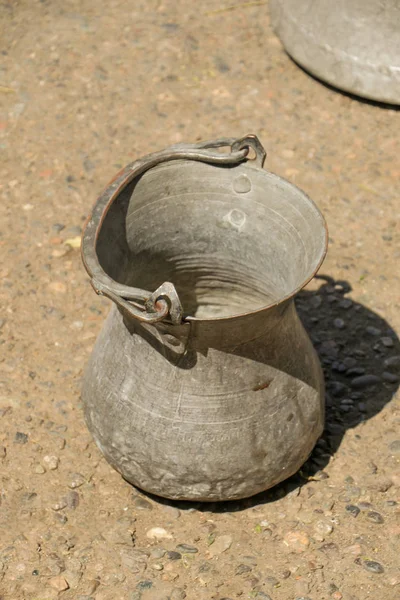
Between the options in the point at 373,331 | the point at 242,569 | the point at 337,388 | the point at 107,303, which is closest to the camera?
the point at 242,569

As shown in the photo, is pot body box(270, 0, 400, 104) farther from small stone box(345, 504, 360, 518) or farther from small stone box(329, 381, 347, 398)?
small stone box(345, 504, 360, 518)

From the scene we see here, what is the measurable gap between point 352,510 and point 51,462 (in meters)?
1.13

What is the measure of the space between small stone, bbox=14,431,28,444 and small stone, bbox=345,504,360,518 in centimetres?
125

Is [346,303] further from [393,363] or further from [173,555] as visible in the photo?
[173,555]

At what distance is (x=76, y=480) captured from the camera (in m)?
3.36

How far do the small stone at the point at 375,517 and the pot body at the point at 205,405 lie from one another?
1.11ft

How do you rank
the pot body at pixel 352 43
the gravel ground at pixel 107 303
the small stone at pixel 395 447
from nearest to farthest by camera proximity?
the gravel ground at pixel 107 303
the small stone at pixel 395 447
the pot body at pixel 352 43

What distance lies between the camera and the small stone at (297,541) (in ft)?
10.3

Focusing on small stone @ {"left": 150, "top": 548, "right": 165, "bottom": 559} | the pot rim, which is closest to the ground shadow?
small stone @ {"left": 150, "top": 548, "right": 165, "bottom": 559}

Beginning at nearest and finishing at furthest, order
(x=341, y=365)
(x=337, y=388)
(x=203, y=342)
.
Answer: (x=203, y=342) → (x=337, y=388) → (x=341, y=365)

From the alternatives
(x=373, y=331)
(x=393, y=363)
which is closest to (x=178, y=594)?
(x=393, y=363)

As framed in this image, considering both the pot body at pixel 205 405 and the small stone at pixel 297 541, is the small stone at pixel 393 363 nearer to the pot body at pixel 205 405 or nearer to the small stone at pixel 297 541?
the pot body at pixel 205 405

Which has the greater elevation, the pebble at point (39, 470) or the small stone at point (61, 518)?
the small stone at point (61, 518)

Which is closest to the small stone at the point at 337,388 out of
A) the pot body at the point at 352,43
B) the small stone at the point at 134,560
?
the small stone at the point at 134,560
